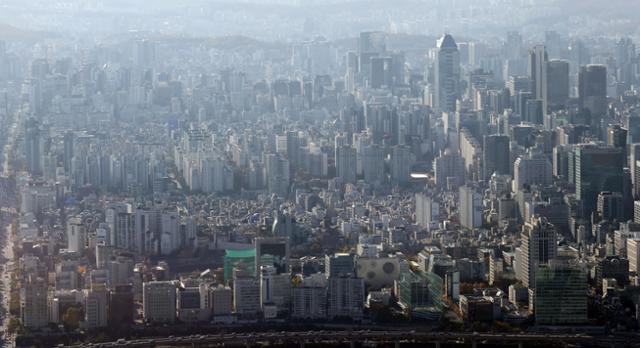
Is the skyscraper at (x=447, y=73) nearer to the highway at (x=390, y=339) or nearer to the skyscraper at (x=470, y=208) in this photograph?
the skyscraper at (x=470, y=208)

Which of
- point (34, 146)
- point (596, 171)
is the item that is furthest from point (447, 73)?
point (34, 146)

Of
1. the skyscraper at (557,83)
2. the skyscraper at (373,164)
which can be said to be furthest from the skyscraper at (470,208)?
the skyscraper at (557,83)

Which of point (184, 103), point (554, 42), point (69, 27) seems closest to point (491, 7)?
point (554, 42)

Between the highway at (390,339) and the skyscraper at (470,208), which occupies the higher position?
the skyscraper at (470,208)

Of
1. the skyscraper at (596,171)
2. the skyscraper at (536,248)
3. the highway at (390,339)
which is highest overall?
the skyscraper at (596,171)

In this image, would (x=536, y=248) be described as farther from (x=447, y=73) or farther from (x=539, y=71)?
(x=447, y=73)

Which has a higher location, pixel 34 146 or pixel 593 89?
pixel 593 89

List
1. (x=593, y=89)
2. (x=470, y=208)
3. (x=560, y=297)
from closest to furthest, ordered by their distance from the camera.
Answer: (x=560, y=297) → (x=470, y=208) → (x=593, y=89)

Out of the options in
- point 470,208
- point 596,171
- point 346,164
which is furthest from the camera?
point 346,164
